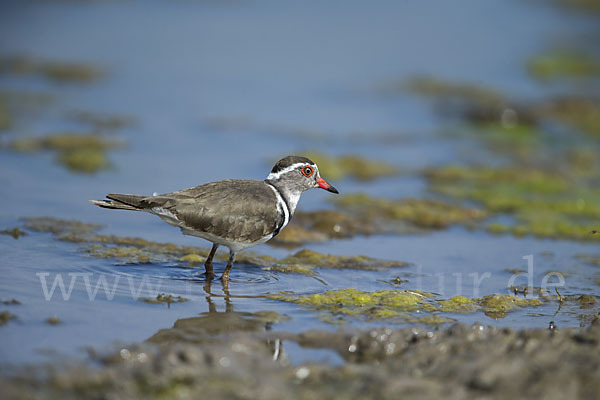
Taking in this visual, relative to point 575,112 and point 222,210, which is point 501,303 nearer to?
point 222,210

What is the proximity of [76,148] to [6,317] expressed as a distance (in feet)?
22.6

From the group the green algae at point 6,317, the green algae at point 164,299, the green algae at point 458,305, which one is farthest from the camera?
the green algae at point 458,305

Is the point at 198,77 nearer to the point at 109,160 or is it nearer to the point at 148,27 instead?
the point at 148,27

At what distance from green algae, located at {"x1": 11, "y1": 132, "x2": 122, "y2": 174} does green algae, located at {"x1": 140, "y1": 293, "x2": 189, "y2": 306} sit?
16.8 ft

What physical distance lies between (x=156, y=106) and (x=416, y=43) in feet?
30.5

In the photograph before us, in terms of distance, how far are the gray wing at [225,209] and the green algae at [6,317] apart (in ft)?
5.95

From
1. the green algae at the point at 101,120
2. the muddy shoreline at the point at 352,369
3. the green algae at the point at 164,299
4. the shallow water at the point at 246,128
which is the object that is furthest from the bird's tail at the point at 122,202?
the green algae at the point at 101,120

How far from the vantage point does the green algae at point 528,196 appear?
35.6ft

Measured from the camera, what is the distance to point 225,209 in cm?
793

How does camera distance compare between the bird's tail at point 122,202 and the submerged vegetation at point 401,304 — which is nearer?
the submerged vegetation at point 401,304

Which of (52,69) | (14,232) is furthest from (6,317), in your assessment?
(52,69)

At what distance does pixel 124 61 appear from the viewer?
61.0ft

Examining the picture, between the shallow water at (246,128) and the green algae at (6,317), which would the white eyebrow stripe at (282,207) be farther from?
the green algae at (6,317)

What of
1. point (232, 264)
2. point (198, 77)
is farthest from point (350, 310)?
point (198, 77)
